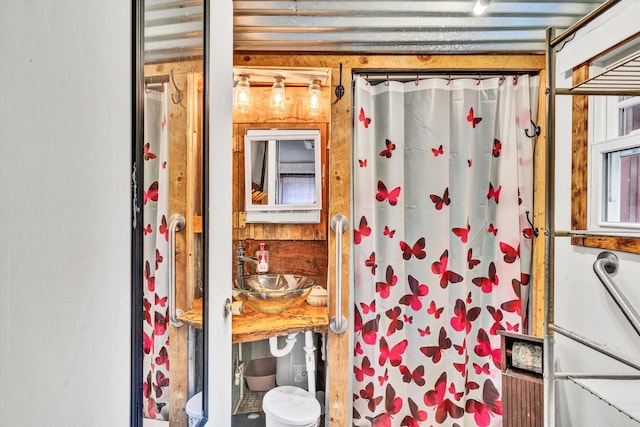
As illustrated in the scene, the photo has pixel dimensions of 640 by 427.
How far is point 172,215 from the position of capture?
28.8 inches

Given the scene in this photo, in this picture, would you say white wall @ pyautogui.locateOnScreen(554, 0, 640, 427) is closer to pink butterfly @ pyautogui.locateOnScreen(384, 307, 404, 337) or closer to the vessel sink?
pink butterfly @ pyautogui.locateOnScreen(384, 307, 404, 337)

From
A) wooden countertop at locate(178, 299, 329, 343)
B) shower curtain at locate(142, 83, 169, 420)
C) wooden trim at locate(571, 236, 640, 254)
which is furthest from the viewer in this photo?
wooden countertop at locate(178, 299, 329, 343)

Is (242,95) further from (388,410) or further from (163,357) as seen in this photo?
(388,410)

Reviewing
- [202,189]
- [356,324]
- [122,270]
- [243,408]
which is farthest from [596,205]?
[243,408]

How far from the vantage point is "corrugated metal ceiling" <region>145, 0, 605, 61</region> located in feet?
4.72

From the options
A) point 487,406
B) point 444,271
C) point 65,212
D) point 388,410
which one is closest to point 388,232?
point 444,271

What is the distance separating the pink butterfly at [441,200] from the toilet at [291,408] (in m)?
1.29

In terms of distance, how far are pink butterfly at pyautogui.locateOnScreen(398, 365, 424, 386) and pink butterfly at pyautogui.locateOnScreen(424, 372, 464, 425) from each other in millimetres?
85

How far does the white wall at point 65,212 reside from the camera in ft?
1.09

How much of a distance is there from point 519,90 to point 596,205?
0.77 m

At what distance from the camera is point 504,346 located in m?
1.56

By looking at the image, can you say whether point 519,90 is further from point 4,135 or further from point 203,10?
point 4,135

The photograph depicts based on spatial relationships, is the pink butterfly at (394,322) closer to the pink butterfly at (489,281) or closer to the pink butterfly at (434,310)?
the pink butterfly at (434,310)

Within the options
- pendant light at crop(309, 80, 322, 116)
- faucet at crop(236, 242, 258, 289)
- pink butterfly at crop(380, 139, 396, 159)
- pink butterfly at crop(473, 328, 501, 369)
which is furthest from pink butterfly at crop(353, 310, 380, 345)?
pendant light at crop(309, 80, 322, 116)
